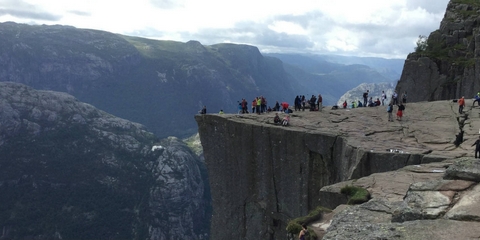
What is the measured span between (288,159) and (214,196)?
468 inches

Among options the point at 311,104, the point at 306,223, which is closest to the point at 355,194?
the point at 306,223

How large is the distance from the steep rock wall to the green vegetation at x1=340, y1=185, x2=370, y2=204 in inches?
266

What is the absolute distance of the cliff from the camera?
3433 cm

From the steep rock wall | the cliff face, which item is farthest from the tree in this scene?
the steep rock wall

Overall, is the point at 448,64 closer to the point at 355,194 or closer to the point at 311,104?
the point at 311,104

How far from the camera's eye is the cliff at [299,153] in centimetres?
3433

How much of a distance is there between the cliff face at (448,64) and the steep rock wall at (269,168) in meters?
42.5

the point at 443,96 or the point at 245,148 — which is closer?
the point at 245,148

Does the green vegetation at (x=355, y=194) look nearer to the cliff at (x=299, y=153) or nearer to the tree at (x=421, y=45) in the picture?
the cliff at (x=299, y=153)

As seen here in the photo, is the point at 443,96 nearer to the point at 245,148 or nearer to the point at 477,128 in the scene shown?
the point at 477,128

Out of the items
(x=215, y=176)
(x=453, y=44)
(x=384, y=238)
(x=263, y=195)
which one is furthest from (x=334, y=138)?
(x=453, y=44)

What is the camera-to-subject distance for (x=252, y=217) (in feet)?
143

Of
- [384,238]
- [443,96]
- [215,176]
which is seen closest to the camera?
[384,238]

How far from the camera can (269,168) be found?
4191 centimetres
